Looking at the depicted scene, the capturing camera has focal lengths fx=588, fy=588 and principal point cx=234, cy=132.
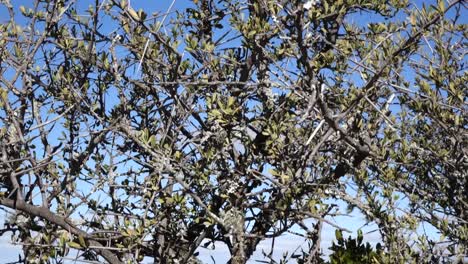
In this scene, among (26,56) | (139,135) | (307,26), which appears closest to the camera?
(307,26)

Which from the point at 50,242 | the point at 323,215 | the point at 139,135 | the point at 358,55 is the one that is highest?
the point at 358,55

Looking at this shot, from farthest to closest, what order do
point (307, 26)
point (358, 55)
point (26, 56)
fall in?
point (358, 55) < point (26, 56) < point (307, 26)

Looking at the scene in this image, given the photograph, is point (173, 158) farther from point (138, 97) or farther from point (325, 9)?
point (325, 9)

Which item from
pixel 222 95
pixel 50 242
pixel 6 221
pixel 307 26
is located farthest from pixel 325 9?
pixel 6 221

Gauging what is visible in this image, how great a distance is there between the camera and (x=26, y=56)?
3.61 m

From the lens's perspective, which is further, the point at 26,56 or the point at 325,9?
the point at 26,56

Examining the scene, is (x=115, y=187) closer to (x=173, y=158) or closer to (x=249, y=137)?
(x=173, y=158)

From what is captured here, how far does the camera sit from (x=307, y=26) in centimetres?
308

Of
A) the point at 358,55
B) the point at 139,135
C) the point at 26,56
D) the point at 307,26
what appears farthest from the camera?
the point at 358,55

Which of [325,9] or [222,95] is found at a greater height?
[325,9]

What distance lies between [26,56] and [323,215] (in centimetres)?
207

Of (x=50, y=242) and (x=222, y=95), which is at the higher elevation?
(x=222, y=95)

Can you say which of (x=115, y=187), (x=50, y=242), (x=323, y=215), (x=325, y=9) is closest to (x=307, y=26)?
(x=325, y=9)

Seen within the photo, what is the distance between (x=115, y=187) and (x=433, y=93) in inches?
78.9
